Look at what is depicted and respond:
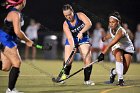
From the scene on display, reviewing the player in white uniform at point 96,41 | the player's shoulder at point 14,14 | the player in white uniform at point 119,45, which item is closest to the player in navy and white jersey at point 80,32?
the player in white uniform at point 119,45

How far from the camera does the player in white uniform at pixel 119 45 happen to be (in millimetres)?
11492

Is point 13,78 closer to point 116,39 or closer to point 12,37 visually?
point 12,37

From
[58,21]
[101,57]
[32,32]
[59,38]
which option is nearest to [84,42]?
[101,57]

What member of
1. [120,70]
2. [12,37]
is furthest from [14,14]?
[120,70]

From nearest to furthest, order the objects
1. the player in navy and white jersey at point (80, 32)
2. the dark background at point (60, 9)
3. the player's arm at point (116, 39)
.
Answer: the player's arm at point (116, 39) < the player in navy and white jersey at point (80, 32) < the dark background at point (60, 9)

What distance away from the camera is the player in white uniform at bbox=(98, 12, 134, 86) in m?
11.5

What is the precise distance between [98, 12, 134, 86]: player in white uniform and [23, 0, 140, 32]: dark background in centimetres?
1975

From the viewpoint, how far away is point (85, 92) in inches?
402

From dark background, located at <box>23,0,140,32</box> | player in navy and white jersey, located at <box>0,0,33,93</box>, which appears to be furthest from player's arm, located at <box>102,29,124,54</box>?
dark background, located at <box>23,0,140,32</box>

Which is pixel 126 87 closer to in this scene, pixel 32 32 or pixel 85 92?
pixel 85 92

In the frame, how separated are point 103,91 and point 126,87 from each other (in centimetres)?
102

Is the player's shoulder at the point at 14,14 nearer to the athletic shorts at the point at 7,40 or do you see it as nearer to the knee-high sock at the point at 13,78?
the athletic shorts at the point at 7,40

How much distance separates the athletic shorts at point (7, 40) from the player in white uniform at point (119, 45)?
2525 mm

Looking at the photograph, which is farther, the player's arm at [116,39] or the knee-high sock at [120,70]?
the knee-high sock at [120,70]
